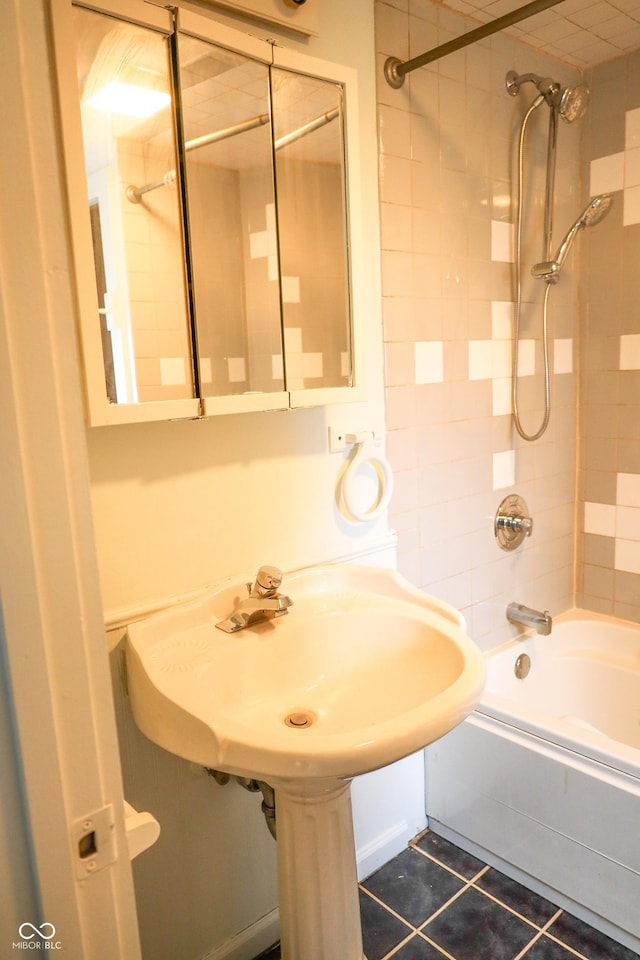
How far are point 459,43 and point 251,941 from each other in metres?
2.19

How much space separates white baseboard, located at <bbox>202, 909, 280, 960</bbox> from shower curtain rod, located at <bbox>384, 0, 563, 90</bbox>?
2.10m

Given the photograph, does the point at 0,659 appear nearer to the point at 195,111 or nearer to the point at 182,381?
the point at 182,381

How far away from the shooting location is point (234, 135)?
1.37 m

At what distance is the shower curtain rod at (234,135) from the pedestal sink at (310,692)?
805 millimetres

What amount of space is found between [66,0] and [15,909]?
1.24 metres

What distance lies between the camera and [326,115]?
1.49 metres

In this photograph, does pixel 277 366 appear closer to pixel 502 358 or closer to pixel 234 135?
pixel 234 135

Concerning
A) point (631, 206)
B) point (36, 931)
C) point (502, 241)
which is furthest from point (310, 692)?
point (631, 206)

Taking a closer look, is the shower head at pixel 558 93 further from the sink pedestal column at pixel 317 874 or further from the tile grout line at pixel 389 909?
the tile grout line at pixel 389 909

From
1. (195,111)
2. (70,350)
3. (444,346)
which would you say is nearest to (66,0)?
(195,111)

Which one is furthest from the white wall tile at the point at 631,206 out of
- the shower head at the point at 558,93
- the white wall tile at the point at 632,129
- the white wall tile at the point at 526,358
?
the white wall tile at the point at 526,358

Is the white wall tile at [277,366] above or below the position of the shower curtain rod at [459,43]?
below

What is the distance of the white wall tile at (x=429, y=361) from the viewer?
6.10 ft

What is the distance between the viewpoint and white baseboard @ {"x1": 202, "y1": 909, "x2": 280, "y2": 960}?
156cm
